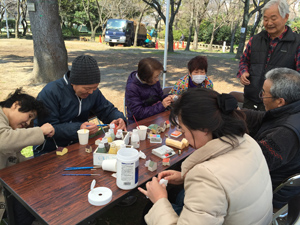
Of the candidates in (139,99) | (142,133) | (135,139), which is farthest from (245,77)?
(135,139)

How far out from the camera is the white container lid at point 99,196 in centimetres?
127

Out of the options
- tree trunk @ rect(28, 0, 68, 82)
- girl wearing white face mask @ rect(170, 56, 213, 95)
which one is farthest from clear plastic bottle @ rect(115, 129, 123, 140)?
tree trunk @ rect(28, 0, 68, 82)

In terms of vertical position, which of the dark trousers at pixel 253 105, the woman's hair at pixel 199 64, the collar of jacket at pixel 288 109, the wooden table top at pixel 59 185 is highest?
the woman's hair at pixel 199 64

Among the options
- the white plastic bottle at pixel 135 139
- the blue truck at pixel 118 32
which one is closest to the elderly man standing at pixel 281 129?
the white plastic bottle at pixel 135 139

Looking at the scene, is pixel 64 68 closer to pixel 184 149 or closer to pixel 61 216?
pixel 184 149

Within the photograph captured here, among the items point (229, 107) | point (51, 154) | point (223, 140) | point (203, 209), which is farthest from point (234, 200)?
point (51, 154)

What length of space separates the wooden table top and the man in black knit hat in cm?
29

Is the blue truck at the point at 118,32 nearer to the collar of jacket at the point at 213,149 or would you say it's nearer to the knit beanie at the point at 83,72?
the knit beanie at the point at 83,72

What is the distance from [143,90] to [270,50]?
172cm

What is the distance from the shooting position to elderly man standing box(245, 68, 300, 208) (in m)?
1.58

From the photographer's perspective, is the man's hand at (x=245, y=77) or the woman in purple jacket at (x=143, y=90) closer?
the woman in purple jacket at (x=143, y=90)

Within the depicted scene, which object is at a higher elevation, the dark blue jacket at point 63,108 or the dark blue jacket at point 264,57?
the dark blue jacket at point 264,57

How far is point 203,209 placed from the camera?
3.07 feet

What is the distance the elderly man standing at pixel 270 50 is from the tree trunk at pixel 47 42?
442 cm
